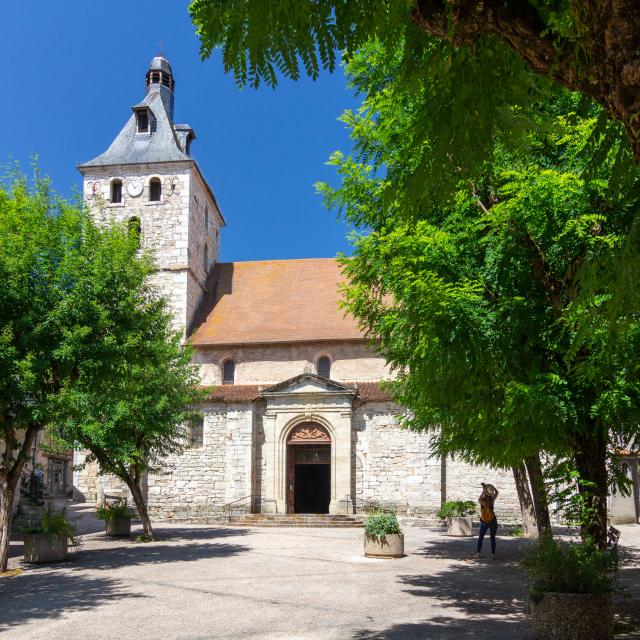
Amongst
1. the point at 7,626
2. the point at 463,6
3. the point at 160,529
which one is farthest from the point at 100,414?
the point at 463,6

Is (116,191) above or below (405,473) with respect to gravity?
above

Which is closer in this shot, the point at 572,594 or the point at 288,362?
the point at 572,594

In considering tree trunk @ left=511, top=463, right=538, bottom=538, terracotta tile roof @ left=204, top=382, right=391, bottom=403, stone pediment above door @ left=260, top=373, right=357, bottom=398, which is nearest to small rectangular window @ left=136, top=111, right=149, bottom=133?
terracotta tile roof @ left=204, top=382, right=391, bottom=403

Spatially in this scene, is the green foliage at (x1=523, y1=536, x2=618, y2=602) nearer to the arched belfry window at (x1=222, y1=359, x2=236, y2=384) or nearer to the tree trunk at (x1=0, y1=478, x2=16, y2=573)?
the tree trunk at (x1=0, y1=478, x2=16, y2=573)

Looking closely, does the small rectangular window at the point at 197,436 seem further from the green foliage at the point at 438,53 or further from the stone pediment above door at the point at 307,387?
the green foliage at the point at 438,53

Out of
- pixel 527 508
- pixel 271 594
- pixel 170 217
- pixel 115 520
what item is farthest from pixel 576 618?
pixel 170 217

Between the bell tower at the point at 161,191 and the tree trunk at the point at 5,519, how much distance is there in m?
17.9

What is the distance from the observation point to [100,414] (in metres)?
19.3

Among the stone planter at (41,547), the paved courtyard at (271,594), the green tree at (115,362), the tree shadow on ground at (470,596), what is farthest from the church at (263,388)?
the stone planter at (41,547)

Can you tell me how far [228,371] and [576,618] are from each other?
25793 mm

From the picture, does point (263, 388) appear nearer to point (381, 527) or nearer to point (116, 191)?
point (116, 191)

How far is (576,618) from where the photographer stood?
7000 mm

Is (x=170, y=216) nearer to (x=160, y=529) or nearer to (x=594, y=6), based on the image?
(x=160, y=529)

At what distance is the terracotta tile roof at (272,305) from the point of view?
102ft
